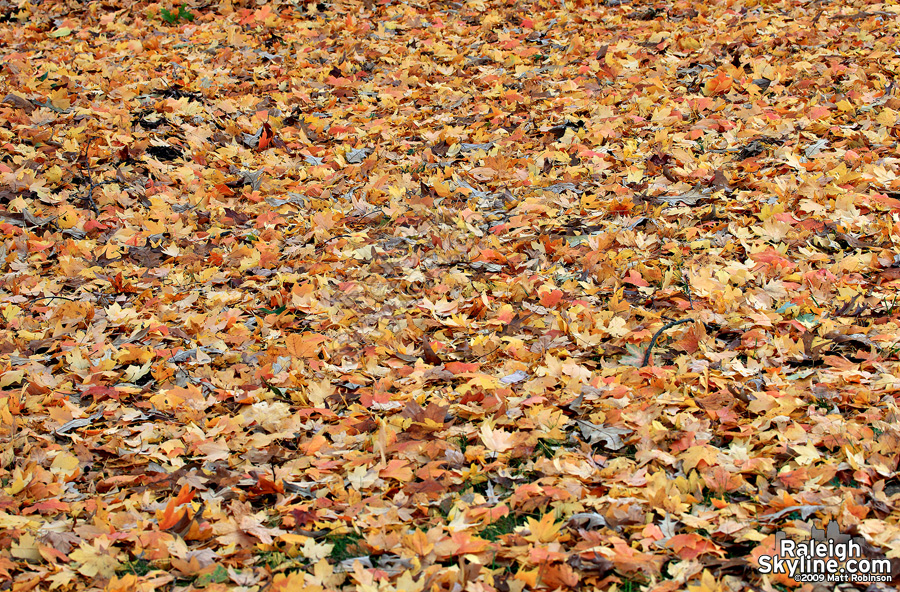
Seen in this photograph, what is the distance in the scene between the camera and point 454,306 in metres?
3.62

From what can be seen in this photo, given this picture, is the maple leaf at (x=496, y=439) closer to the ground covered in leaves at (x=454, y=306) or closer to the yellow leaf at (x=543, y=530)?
the ground covered in leaves at (x=454, y=306)

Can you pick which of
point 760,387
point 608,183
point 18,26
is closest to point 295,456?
point 760,387

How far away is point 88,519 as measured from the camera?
8.29 ft

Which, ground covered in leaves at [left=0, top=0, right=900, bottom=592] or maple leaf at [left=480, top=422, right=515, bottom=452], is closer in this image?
ground covered in leaves at [left=0, top=0, right=900, bottom=592]

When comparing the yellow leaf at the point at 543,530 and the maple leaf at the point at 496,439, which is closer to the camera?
the yellow leaf at the point at 543,530

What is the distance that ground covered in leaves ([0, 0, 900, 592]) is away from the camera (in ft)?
7.77

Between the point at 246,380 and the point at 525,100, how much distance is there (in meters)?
3.46

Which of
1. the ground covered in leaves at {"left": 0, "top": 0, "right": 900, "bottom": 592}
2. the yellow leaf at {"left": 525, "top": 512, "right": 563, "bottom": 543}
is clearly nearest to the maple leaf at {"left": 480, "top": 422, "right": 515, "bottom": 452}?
the ground covered in leaves at {"left": 0, "top": 0, "right": 900, "bottom": 592}

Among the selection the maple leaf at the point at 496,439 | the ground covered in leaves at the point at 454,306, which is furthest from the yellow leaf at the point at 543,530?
the maple leaf at the point at 496,439

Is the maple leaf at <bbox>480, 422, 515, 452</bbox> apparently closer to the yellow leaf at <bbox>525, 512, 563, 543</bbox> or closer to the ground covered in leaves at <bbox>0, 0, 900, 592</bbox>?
the ground covered in leaves at <bbox>0, 0, 900, 592</bbox>

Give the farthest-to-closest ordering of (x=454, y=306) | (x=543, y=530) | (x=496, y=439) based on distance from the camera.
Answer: (x=454, y=306), (x=496, y=439), (x=543, y=530)

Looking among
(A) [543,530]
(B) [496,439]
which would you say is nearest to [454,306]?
(B) [496,439]

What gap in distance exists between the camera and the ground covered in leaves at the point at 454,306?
237 cm

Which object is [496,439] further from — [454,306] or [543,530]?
[454,306]
